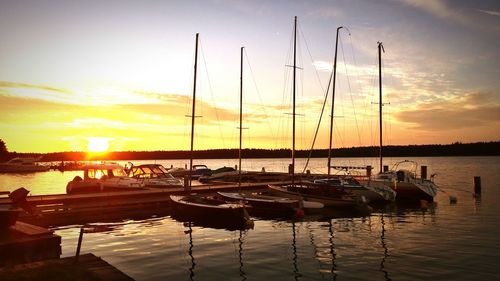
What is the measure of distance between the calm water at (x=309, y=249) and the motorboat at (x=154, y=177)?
1178 cm

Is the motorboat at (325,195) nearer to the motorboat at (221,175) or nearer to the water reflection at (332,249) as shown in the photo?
the water reflection at (332,249)

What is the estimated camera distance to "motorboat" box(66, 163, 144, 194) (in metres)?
34.9

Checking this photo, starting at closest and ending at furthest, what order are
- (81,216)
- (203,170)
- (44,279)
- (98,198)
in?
1. (44,279)
2. (81,216)
3. (98,198)
4. (203,170)

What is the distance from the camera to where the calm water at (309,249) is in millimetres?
15305

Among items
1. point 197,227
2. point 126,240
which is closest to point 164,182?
point 197,227

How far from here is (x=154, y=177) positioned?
4341cm

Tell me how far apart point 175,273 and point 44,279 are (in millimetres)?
5942

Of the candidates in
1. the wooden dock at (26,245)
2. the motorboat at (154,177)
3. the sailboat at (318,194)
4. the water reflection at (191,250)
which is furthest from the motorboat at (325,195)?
the wooden dock at (26,245)

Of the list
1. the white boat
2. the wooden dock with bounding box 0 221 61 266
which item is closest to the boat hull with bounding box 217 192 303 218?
the wooden dock with bounding box 0 221 61 266

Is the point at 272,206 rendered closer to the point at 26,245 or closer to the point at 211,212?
the point at 211,212

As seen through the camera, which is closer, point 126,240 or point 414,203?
point 126,240

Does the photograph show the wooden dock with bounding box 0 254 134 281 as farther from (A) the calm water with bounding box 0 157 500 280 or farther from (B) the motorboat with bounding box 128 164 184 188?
(B) the motorboat with bounding box 128 164 184 188

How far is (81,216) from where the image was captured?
1115 inches

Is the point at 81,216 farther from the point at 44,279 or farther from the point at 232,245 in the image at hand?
the point at 44,279
